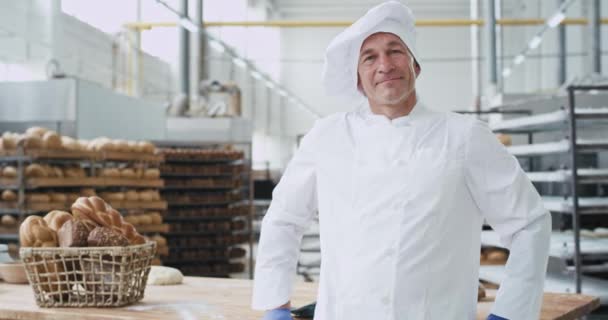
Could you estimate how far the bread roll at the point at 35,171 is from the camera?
538cm

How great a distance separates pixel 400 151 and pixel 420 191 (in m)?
0.10

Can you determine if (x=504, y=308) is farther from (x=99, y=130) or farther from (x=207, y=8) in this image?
(x=207, y=8)

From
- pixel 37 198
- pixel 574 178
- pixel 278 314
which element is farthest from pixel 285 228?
pixel 37 198

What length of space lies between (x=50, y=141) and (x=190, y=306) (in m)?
3.74

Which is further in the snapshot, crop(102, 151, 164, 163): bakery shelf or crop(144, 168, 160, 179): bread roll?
crop(144, 168, 160, 179): bread roll

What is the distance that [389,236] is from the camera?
1.63 metres

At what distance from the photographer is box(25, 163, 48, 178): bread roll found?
5.38 m

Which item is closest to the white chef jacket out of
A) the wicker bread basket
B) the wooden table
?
the wooden table

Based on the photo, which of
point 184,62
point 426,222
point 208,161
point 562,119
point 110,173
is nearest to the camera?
point 426,222

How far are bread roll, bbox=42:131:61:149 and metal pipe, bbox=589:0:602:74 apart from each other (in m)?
6.68

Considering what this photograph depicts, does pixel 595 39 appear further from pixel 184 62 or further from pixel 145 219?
pixel 145 219

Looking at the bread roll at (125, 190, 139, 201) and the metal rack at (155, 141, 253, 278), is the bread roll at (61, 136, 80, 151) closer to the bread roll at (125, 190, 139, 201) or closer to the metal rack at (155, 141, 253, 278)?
the bread roll at (125, 190, 139, 201)

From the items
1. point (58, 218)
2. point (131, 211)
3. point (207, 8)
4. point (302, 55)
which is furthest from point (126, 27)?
point (58, 218)

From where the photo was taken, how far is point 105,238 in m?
2.15
